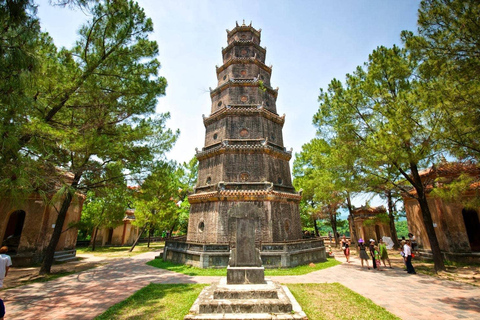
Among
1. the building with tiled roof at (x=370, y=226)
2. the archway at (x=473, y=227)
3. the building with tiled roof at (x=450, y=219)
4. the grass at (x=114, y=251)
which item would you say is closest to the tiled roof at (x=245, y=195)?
the building with tiled roof at (x=450, y=219)

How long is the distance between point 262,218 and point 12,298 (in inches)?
437

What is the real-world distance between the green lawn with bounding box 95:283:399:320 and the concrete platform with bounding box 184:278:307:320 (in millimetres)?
603

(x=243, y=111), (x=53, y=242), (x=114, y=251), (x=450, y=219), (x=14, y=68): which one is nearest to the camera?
Answer: (x=14, y=68)

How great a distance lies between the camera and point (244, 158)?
15.2 meters

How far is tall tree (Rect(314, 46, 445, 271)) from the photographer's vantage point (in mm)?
9320

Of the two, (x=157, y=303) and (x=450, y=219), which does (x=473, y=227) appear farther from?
(x=157, y=303)

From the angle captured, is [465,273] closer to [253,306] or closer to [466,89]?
[466,89]

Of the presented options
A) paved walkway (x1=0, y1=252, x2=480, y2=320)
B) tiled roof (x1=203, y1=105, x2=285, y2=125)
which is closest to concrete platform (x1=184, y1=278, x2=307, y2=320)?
paved walkway (x1=0, y1=252, x2=480, y2=320)

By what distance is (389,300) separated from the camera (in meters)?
6.84

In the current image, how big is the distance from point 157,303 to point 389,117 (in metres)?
11.8

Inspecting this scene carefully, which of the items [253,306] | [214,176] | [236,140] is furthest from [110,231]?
[253,306]

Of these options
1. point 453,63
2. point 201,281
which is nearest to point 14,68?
point 201,281

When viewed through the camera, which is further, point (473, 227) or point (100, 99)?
point (473, 227)

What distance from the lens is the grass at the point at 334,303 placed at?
568 cm
